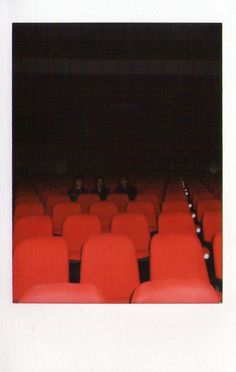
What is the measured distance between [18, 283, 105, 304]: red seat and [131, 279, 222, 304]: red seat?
7.8 inches

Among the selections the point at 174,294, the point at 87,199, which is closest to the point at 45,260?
the point at 174,294

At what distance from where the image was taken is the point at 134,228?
19.2ft

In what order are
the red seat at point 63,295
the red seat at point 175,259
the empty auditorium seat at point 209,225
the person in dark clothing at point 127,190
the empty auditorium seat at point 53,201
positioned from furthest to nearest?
the person in dark clothing at point 127,190
the empty auditorium seat at point 53,201
the empty auditorium seat at point 209,225
the red seat at point 175,259
the red seat at point 63,295

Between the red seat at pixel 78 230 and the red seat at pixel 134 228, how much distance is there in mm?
200

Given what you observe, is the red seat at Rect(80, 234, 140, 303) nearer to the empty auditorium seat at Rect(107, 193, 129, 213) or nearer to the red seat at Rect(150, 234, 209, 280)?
the red seat at Rect(150, 234, 209, 280)

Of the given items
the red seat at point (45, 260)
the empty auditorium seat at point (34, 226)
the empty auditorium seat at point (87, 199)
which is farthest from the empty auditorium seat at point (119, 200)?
the red seat at point (45, 260)

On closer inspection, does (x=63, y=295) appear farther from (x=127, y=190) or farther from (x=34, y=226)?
(x=127, y=190)

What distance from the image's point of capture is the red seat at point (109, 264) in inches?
159

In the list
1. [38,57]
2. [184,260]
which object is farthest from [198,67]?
[184,260]

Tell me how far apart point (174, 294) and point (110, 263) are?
151 centimetres

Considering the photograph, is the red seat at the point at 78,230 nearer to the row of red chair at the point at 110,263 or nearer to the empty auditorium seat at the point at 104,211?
the empty auditorium seat at the point at 104,211

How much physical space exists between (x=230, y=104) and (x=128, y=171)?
24.5m

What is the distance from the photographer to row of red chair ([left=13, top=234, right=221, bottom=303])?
13.2 feet
